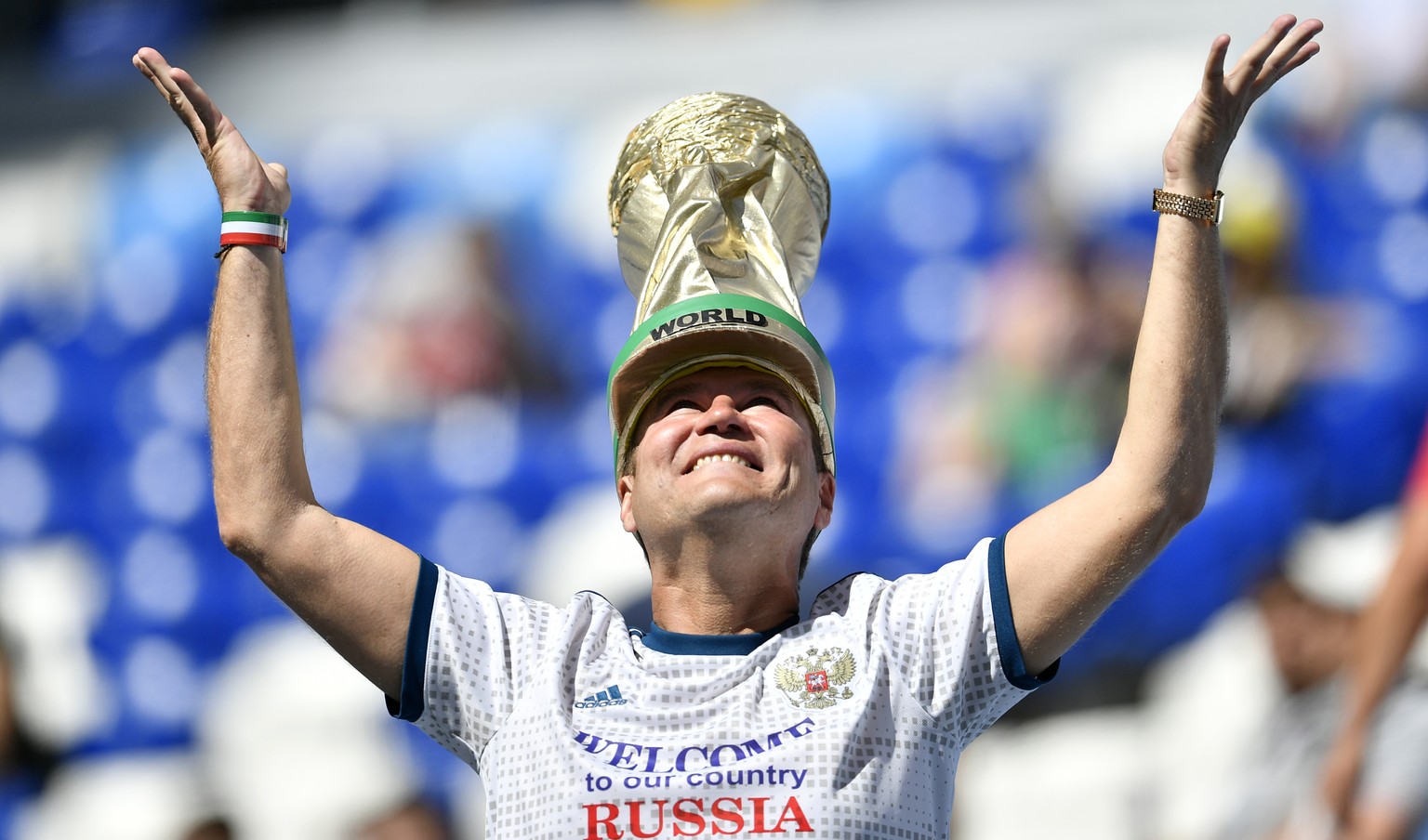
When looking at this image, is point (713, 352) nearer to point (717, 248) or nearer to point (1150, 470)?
point (717, 248)

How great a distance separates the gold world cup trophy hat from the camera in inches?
88.0

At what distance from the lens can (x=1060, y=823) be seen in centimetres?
Result: 506

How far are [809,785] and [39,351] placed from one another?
689 cm

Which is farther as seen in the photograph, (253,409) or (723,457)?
(723,457)

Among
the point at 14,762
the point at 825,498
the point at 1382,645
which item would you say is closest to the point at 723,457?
the point at 825,498

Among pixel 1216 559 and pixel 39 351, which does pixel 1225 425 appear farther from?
pixel 39 351

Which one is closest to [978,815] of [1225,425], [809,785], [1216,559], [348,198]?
[1216,559]

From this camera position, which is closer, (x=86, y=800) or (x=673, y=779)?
(x=673, y=779)

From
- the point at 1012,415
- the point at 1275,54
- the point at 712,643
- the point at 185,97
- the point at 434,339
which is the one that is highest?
the point at 434,339

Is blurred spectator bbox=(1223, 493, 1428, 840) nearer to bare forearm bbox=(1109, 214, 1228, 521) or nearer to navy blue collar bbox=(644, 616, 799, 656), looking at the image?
bare forearm bbox=(1109, 214, 1228, 521)

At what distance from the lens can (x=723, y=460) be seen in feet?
7.00

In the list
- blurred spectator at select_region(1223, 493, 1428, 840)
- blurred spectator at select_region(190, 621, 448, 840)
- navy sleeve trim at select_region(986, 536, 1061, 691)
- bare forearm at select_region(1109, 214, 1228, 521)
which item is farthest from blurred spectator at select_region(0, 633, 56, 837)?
bare forearm at select_region(1109, 214, 1228, 521)

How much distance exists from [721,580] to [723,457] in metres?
0.16

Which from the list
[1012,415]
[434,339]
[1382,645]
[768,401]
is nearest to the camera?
[768,401]
